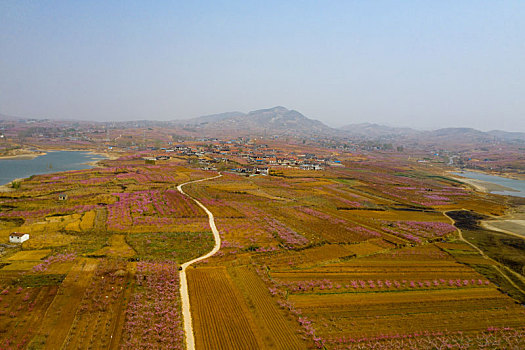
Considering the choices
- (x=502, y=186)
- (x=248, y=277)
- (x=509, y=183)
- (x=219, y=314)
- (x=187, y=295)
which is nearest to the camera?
(x=219, y=314)

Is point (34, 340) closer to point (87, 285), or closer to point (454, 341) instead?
point (87, 285)

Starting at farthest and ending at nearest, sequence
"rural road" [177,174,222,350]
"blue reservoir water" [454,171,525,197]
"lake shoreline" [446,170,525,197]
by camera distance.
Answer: "lake shoreline" [446,170,525,197]
"blue reservoir water" [454,171,525,197]
"rural road" [177,174,222,350]

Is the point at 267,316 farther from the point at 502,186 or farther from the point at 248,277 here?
the point at 502,186

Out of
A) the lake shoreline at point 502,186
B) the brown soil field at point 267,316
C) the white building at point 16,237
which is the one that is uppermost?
the lake shoreline at point 502,186

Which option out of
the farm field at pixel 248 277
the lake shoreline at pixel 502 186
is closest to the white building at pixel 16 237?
the farm field at pixel 248 277

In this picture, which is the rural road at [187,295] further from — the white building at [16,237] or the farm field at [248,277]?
the white building at [16,237]

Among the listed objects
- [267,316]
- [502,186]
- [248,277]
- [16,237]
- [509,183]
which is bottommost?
[267,316]

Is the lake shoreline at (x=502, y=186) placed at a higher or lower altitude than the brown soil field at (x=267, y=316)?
higher

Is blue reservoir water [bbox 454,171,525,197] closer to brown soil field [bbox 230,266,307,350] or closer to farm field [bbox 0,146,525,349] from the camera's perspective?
farm field [bbox 0,146,525,349]

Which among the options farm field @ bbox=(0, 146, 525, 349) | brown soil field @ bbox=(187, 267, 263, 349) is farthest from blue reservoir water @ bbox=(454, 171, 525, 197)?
brown soil field @ bbox=(187, 267, 263, 349)

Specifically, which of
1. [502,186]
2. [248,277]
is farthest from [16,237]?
[502,186]
